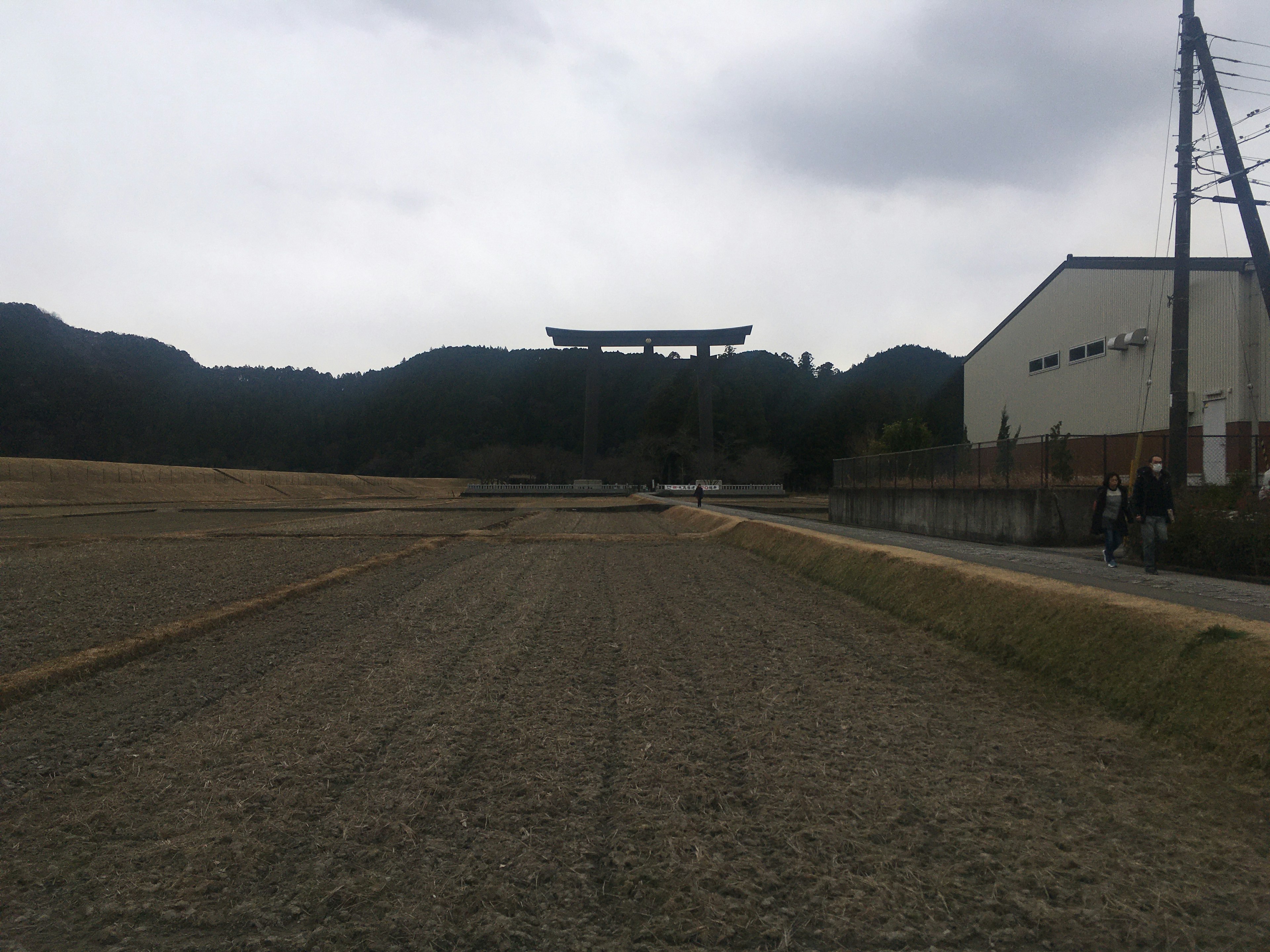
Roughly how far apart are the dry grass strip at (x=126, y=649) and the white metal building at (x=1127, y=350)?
59.4ft

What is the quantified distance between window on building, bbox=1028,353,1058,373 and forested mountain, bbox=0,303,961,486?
63243mm

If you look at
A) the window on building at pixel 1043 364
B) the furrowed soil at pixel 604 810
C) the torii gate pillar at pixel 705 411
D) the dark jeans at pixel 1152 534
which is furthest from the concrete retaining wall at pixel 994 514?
the torii gate pillar at pixel 705 411

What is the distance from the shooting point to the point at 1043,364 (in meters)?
30.0

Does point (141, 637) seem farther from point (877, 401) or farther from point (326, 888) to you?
point (877, 401)

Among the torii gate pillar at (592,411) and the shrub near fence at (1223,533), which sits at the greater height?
the torii gate pillar at (592,411)

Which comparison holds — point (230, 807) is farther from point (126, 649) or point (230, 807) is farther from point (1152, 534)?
point (1152, 534)

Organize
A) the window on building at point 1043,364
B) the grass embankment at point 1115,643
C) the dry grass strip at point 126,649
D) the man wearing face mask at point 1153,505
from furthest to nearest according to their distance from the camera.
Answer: the window on building at point 1043,364
the man wearing face mask at point 1153,505
the dry grass strip at point 126,649
the grass embankment at point 1115,643

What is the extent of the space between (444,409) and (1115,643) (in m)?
138

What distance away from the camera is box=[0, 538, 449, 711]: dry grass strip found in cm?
651

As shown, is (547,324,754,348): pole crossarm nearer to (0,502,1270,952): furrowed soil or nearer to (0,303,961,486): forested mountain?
(0,303,961,486): forested mountain

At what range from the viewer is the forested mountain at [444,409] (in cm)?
10362

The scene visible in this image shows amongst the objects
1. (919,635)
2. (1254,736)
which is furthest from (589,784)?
(919,635)

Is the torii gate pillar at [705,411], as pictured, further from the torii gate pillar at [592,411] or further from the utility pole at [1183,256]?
the utility pole at [1183,256]

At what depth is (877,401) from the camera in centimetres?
9731
